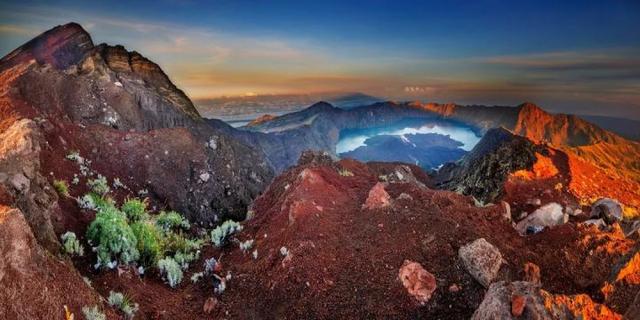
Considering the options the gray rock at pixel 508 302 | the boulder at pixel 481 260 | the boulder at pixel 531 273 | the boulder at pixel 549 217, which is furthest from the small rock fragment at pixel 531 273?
the boulder at pixel 549 217

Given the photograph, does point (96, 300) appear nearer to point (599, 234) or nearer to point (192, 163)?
point (599, 234)

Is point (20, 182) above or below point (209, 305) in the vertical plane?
above

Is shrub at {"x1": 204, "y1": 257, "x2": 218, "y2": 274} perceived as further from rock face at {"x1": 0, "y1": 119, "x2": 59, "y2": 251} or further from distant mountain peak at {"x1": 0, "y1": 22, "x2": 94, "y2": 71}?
distant mountain peak at {"x1": 0, "y1": 22, "x2": 94, "y2": 71}

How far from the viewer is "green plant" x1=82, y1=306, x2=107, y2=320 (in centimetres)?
568

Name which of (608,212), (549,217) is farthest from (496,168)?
(549,217)

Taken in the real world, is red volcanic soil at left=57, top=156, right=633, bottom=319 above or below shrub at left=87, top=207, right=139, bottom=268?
below

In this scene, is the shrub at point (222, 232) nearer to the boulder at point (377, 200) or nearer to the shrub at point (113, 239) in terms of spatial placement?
the shrub at point (113, 239)

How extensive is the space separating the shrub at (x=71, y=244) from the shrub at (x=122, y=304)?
1.65m

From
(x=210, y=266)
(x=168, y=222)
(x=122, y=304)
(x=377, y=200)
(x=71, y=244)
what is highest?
(x=71, y=244)

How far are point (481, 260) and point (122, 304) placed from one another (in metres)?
6.66

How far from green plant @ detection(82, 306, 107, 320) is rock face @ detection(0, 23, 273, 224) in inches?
146

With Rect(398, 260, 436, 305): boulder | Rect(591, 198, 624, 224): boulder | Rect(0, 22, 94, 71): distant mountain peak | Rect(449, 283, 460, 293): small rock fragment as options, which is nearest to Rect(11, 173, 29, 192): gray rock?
Rect(398, 260, 436, 305): boulder

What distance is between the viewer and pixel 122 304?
682 cm

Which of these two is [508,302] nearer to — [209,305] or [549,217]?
A: [209,305]
